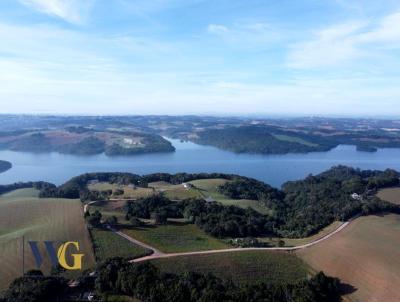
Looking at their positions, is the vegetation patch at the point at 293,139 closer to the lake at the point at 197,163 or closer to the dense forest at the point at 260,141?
the dense forest at the point at 260,141

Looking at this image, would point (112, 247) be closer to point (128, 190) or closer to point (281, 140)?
point (128, 190)

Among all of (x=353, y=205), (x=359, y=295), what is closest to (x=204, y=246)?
(x=359, y=295)

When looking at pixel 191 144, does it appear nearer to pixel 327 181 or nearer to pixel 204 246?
pixel 327 181

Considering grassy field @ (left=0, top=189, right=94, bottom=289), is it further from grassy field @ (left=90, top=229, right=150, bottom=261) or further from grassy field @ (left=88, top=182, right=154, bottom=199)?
grassy field @ (left=88, top=182, right=154, bottom=199)

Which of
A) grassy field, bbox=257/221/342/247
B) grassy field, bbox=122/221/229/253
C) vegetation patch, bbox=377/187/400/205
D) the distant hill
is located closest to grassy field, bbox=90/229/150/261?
grassy field, bbox=122/221/229/253

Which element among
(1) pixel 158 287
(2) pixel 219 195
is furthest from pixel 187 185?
(1) pixel 158 287

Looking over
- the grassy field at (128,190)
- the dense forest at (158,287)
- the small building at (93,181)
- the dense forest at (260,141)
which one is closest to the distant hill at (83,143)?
the dense forest at (260,141)
